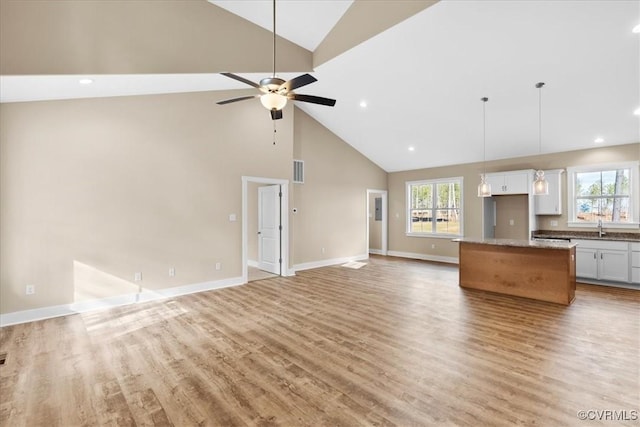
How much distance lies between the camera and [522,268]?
492 cm

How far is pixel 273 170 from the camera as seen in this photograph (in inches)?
251

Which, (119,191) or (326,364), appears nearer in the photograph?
(326,364)

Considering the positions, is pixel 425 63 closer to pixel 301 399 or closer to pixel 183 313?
pixel 301 399

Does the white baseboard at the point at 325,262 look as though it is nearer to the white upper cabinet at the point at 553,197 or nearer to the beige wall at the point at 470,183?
the beige wall at the point at 470,183

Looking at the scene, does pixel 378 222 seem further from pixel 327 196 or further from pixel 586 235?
pixel 586 235

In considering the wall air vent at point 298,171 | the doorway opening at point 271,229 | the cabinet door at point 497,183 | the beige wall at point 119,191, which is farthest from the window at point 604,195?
the beige wall at point 119,191

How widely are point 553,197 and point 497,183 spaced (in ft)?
3.68

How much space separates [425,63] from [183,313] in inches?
202

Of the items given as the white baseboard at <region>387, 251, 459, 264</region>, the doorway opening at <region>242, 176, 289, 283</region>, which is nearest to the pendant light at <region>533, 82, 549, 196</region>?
the white baseboard at <region>387, 251, 459, 264</region>

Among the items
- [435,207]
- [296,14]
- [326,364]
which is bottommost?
[326,364]

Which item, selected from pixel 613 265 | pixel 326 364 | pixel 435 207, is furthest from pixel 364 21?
pixel 613 265

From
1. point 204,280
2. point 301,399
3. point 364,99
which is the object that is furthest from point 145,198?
point 364,99

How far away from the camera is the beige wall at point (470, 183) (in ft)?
20.1

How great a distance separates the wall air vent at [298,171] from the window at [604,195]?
581 cm
